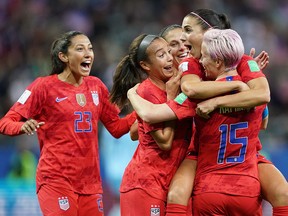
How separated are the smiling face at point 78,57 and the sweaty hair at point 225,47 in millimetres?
1795

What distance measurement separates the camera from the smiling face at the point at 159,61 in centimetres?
588

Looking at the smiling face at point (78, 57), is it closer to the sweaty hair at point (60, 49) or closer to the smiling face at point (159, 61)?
the sweaty hair at point (60, 49)

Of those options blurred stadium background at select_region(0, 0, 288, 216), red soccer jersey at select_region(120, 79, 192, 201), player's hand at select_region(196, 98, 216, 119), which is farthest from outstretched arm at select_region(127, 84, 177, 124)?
blurred stadium background at select_region(0, 0, 288, 216)

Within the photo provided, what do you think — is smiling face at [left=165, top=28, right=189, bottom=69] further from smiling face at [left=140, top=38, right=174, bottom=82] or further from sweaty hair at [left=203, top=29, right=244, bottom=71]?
sweaty hair at [left=203, top=29, right=244, bottom=71]

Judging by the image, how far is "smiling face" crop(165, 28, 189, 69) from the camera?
6180 mm

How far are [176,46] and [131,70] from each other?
1.39 feet

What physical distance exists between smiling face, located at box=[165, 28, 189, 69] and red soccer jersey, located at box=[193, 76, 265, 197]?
89 cm

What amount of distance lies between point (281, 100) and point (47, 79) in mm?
7252

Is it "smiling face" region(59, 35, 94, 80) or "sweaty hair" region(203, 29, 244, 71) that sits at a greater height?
"sweaty hair" region(203, 29, 244, 71)

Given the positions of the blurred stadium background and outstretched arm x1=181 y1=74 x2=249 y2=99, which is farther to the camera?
the blurred stadium background

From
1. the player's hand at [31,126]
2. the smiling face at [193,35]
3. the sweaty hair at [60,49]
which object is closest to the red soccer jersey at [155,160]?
the smiling face at [193,35]

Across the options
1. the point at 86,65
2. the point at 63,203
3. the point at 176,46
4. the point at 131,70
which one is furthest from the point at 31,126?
the point at 176,46

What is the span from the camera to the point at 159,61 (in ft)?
19.3

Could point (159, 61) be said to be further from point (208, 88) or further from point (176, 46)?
point (208, 88)
